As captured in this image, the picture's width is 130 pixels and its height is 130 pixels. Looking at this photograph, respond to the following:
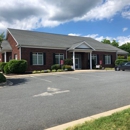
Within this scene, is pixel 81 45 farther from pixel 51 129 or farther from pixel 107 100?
pixel 51 129

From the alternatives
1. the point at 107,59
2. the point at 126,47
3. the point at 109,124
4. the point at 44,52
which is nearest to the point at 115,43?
the point at 126,47

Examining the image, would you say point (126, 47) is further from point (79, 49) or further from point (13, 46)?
point (13, 46)

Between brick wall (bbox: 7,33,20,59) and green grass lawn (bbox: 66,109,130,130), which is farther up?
brick wall (bbox: 7,33,20,59)

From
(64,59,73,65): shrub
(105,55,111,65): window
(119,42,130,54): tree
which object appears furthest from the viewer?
(119,42,130,54): tree

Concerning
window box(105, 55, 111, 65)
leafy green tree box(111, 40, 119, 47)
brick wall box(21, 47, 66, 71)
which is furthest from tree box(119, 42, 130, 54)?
brick wall box(21, 47, 66, 71)

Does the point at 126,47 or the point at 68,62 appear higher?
the point at 126,47

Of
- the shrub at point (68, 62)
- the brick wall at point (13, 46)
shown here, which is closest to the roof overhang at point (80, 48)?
the shrub at point (68, 62)

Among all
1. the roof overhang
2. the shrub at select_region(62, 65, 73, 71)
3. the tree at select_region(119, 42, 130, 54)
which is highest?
the tree at select_region(119, 42, 130, 54)

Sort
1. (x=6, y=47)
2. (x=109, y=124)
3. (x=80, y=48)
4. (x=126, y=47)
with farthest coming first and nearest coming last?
(x=126, y=47) < (x=80, y=48) < (x=6, y=47) < (x=109, y=124)

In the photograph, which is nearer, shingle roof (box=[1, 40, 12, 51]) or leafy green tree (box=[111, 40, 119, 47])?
shingle roof (box=[1, 40, 12, 51])

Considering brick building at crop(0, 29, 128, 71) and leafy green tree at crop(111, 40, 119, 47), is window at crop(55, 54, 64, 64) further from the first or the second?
leafy green tree at crop(111, 40, 119, 47)

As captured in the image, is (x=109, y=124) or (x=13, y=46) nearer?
(x=109, y=124)

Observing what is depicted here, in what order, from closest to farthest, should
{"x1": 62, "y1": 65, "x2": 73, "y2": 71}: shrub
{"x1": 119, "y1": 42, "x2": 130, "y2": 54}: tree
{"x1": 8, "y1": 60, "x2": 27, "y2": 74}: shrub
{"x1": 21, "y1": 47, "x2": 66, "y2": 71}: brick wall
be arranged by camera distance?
{"x1": 8, "y1": 60, "x2": 27, "y2": 74}: shrub
{"x1": 21, "y1": 47, "x2": 66, "y2": 71}: brick wall
{"x1": 62, "y1": 65, "x2": 73, "y2": 71}: shrub
{"x1": 119, "y1": 42, "x2": 130, "y2": 54}: tree

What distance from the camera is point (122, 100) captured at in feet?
22.7
